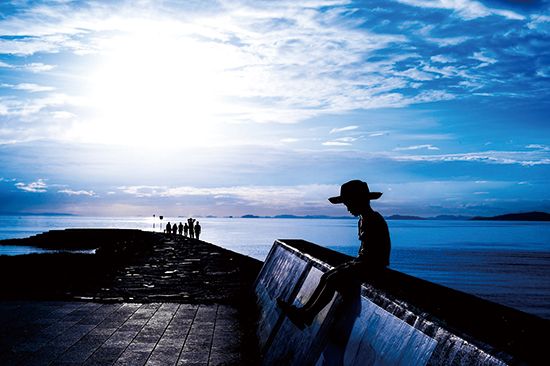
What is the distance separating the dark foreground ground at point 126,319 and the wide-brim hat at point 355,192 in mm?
2558

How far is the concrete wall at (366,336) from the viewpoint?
6.22 ft

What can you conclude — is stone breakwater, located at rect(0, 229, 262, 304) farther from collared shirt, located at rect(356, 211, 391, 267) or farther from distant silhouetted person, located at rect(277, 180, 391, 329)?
collared shirt, located at rect(356, 211, 391, 267)

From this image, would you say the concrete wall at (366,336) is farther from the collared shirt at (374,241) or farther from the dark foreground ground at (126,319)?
the dark foreground ground at (126,319)

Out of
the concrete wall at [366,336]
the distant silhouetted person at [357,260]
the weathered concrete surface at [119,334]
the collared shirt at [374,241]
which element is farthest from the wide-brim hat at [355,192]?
the weathered concrete surface at [119,334]

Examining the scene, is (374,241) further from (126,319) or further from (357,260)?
(126,319)

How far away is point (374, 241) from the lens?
3660mm

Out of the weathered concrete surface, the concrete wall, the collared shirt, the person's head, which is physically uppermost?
the person's head

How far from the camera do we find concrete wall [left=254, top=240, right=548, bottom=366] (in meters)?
1.90

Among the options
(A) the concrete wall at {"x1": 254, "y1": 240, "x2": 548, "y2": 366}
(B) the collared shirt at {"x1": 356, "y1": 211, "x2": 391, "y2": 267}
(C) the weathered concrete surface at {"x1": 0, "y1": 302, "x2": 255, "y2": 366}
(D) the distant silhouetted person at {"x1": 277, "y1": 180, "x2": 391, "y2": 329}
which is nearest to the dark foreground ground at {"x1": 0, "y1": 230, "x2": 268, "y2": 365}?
(C) the weathered concrete surface at {"x1": 0, "y1": 302, "x2": 255, "y2": 366}

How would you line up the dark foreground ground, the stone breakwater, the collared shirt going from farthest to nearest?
the stone breakwater, the dark foreground ground, the collared shirt

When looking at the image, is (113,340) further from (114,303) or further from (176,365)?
(114,303)

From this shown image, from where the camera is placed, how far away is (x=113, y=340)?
6.00 m

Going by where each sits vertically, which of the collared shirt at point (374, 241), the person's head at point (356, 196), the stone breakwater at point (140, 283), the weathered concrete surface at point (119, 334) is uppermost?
the person's head at point (356, 196)

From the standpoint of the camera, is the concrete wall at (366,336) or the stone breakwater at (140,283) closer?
the concrete wall at (366,336)
